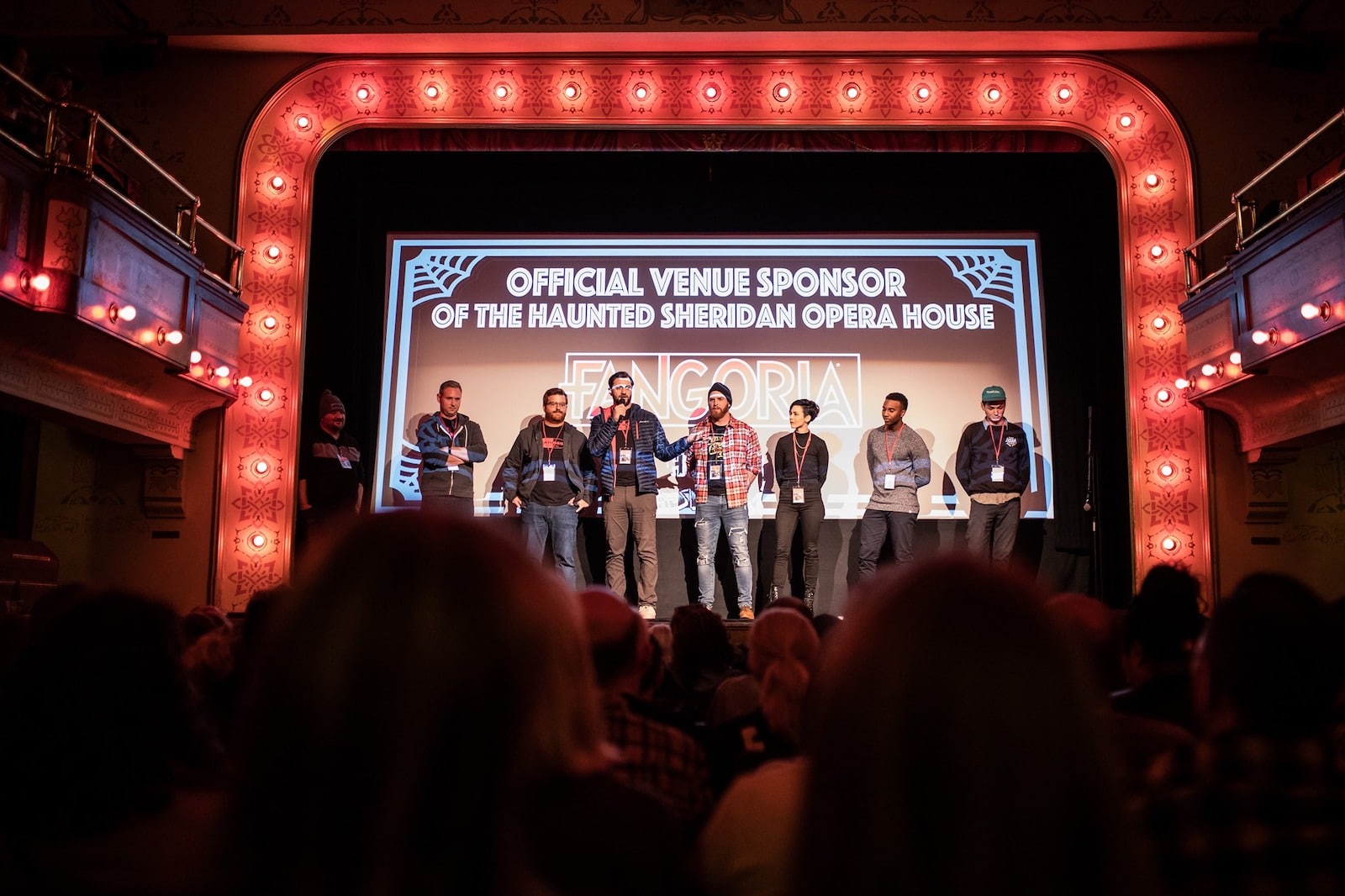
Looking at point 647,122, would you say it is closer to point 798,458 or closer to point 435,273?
point 435,273

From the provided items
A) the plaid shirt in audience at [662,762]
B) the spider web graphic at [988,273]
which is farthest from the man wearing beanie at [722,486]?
the plaid shirt in audience at [662,762]

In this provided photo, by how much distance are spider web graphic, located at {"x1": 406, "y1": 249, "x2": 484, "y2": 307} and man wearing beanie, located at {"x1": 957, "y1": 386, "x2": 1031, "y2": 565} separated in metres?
4.32

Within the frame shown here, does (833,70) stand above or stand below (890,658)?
above

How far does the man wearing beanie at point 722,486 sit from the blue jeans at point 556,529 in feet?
3.14

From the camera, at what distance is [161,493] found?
805cm

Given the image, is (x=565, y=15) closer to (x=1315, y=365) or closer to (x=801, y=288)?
(x=801, y=288)

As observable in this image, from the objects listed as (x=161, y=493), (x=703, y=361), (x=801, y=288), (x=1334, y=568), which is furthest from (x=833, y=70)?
(x=161, y=493)

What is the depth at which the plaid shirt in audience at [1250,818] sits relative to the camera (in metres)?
1.14

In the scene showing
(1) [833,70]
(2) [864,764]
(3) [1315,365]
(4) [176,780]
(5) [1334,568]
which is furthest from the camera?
(1) [833,70]

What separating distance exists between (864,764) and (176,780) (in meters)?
0.86

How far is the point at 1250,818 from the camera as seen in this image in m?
1.17

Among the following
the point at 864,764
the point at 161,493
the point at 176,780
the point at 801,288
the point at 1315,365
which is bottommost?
the point at 176,780

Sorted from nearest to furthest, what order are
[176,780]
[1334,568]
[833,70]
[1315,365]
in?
Answer: 1. [176,780]
2. [1315,365]
3. [1334,568]
4. [833,70]

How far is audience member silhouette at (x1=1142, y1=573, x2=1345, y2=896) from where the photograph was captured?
1.15 meters
